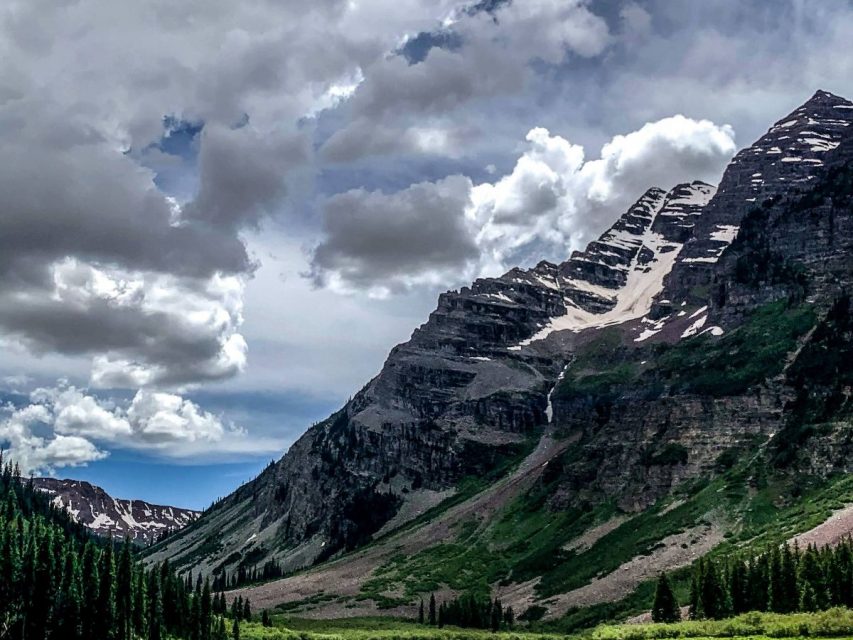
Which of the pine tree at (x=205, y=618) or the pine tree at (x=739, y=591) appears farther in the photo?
the pine tree at (x=205, y=618)

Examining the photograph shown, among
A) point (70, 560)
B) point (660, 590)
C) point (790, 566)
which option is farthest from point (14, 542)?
point (790, 566)

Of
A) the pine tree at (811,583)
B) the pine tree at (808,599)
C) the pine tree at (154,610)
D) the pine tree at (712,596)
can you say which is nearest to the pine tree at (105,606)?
the pine tree at (154,610)

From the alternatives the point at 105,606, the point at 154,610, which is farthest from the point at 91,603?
the point at 154,610

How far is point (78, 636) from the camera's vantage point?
5655 inches

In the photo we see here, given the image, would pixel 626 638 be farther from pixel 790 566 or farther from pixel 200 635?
pixel 200 635

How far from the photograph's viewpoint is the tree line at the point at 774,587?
151 m

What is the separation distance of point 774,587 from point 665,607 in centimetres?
2443

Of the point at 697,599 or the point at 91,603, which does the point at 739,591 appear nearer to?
the point at 697,599

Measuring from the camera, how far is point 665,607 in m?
176

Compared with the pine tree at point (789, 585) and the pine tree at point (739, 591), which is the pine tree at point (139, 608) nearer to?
the pine tree at point (739, 591)

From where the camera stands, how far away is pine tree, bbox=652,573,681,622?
174875 millimetres

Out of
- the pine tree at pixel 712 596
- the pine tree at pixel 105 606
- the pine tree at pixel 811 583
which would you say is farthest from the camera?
the pine tree at pixel 712 596

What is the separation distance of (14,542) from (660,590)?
116 m

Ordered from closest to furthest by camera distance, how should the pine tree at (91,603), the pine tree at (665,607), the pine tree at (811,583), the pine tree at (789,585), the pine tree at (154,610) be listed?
1. the pine tree at (91,603)
2. the pine tree at (811,583)
3. the pine tree at (789,585)
4. the pine tree at (154,610)
5. the pine tree at (665,607)
